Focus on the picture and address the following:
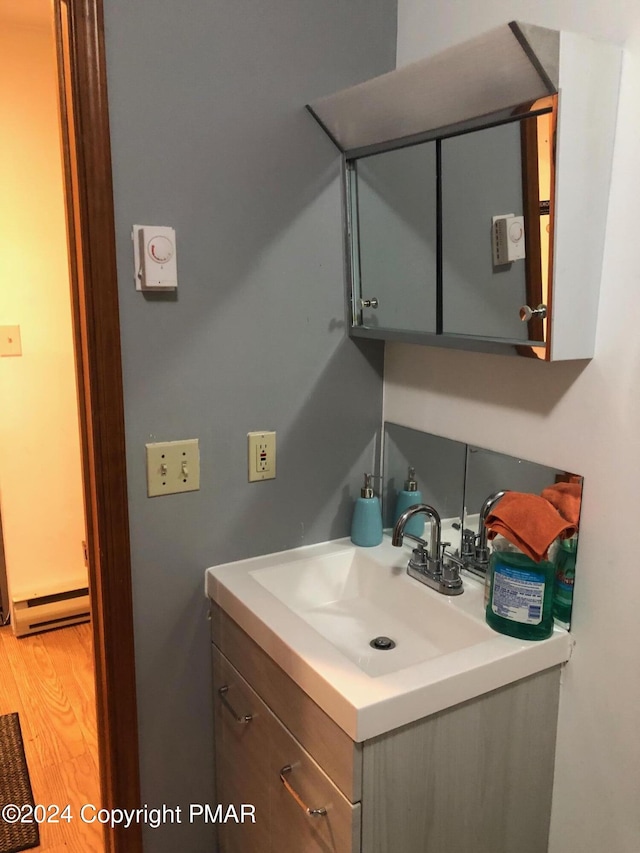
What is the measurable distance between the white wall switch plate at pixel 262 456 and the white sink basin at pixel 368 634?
20cm

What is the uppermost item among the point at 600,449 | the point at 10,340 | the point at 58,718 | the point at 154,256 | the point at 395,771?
the point at 154,256

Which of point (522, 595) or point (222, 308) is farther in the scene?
point (222, 308)

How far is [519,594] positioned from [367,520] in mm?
489

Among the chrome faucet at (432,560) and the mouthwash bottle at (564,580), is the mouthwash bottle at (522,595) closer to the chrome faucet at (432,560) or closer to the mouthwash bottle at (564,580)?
the mouthwash bottle at (564,580)

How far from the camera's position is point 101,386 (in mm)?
1312

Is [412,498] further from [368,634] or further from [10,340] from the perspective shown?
[10,340]

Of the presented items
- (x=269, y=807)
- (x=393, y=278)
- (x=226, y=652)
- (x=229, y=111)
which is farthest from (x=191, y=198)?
(x=269, y=807)

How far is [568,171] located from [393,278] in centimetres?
50

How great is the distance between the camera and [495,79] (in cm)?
110

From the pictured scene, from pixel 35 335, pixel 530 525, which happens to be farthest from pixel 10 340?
pixel 530 525

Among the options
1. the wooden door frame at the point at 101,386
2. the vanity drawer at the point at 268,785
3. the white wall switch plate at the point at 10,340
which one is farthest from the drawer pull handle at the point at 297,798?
the white wall switch plate at the point at 10,340

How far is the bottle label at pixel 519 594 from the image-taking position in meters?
1.20

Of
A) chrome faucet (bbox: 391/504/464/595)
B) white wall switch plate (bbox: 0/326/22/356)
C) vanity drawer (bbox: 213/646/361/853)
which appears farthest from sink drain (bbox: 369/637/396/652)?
white wall switch plate (bbox: 0/326/22/356)

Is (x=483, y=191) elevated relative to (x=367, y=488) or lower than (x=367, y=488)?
elevated
